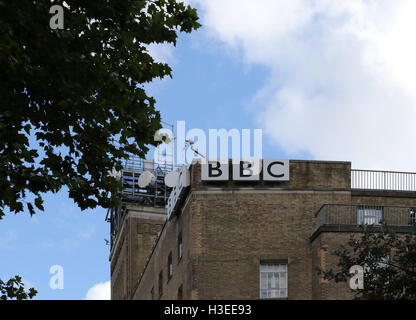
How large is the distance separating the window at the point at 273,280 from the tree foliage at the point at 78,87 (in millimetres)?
29900

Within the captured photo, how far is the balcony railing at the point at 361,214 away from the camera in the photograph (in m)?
47.8

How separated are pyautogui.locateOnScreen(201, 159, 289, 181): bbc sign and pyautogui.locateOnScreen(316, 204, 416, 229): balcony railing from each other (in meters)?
3.15

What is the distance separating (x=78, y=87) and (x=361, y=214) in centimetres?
3242

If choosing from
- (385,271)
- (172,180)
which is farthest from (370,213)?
(385,271)

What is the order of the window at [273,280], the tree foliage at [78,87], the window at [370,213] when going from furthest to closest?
1. the window at [273,280]
2. the window at [370,213]
3. the tree foliage at [78,87]

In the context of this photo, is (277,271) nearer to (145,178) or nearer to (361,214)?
(361,214)

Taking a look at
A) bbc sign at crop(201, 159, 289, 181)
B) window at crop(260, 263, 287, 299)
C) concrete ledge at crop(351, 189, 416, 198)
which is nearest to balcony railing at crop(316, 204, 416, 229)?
concrete ledge at crop(351, 189, 416, 198)

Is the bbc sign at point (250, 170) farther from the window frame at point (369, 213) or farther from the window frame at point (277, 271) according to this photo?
the window frame at point (277, 271)

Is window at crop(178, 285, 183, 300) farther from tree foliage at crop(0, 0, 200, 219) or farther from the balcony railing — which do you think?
tree foliage at crop(0, 0, 200, 219)

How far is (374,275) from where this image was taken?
2997 centimetres

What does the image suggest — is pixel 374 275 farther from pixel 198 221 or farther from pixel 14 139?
pixel 198 221

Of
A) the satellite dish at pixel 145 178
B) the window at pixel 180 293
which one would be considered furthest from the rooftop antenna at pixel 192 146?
the satellite dish at pixel 145 178
